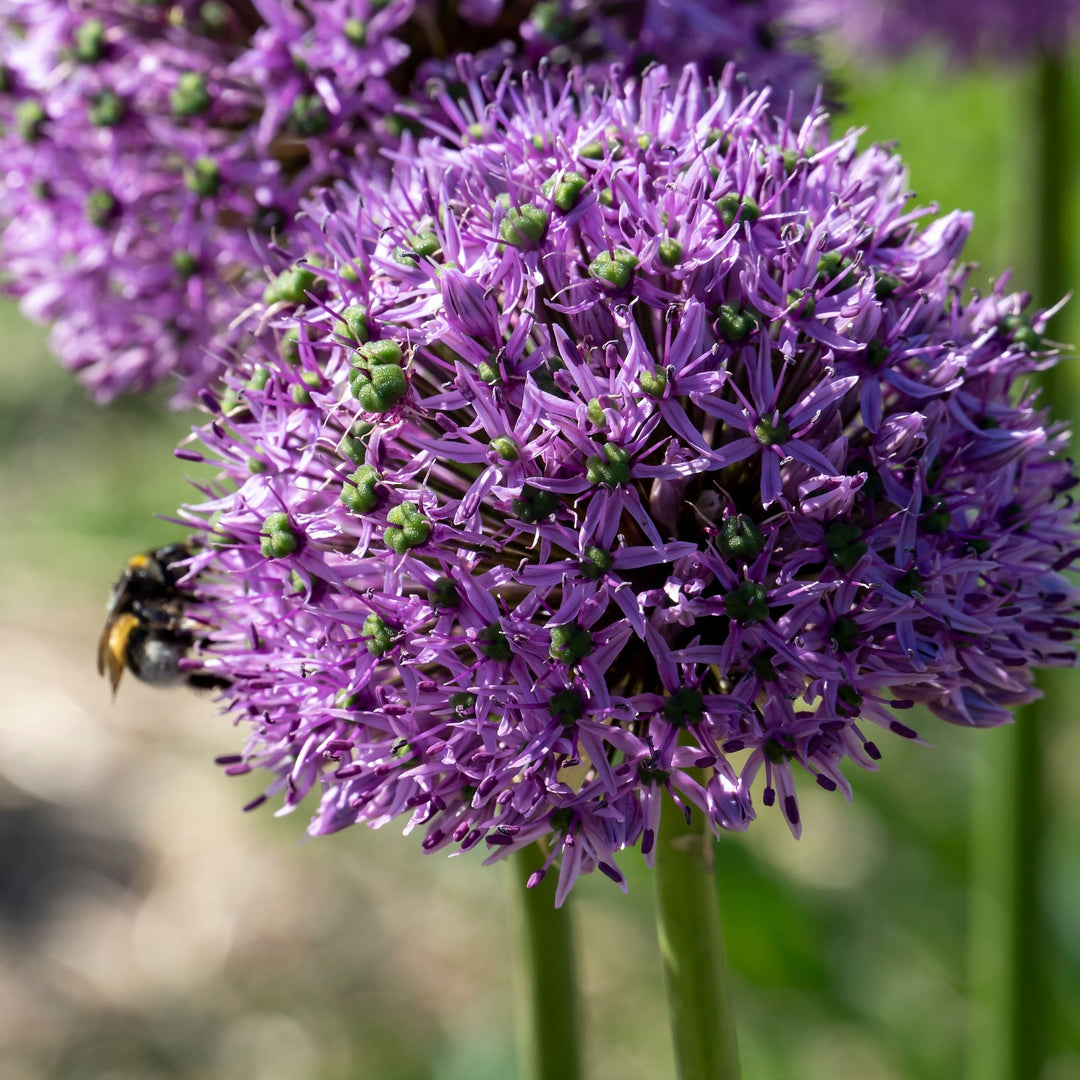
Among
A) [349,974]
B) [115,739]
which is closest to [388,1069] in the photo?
[349,974]

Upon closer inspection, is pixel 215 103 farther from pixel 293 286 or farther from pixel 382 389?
pixel 382 389

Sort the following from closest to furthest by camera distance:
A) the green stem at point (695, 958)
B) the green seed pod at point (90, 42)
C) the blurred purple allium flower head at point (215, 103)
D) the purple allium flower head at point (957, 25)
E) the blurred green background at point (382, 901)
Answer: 1. the green stem at point (695, 958)
2. the blurred purple allium flower head at point (215, 103)
3. the green seed pod at point (90, 42)
4. the purple allium flower head at point (957, 25)
5. the blurred green background at point (382, 901)

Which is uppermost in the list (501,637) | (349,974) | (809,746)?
(501,637)

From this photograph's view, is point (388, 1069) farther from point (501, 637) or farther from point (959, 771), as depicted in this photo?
point (501, 637)

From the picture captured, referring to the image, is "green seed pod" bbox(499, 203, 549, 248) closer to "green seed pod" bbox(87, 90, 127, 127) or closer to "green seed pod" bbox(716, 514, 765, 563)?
"green seed pod" bbox(716, 514, 765, 563)

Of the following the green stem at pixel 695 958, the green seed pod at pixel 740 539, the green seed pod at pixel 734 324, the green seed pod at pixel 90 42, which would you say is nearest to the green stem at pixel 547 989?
the green stem at pixel 695 958

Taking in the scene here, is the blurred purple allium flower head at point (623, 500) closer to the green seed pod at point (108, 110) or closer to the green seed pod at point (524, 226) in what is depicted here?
the green seed pod at point (524, 226)
